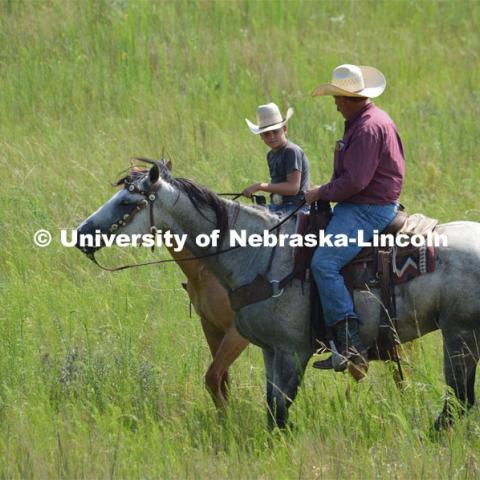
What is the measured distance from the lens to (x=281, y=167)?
27.6 feet

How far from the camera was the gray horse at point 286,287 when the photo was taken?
722 centimetres

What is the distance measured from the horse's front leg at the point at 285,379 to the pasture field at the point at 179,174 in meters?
0.16

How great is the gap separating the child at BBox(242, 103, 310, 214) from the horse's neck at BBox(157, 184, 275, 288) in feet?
1.89

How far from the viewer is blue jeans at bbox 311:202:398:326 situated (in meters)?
7.20

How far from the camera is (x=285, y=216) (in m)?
7.70

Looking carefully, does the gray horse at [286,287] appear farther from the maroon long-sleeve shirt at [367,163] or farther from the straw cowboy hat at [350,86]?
the straw cowboy hat at [350,86]

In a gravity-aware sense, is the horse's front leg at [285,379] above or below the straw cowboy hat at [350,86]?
below

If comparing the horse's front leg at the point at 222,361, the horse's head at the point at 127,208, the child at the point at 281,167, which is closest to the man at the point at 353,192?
the child at the point at 281,167

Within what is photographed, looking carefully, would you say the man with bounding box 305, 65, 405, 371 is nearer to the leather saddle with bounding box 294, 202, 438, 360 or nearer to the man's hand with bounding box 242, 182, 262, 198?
the leather saddle with bounding box 294, 202, 438, 360

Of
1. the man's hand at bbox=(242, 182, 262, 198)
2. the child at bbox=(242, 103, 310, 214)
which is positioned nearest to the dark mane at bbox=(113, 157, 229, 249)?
the man's hand at bbox=(242, 182, 262, 198)

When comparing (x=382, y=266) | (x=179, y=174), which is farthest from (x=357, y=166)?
(x=179, y=174)

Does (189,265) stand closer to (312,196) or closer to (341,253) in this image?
(312,196)

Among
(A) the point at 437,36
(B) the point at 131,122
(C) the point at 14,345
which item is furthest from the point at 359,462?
(A) the point at 437,36

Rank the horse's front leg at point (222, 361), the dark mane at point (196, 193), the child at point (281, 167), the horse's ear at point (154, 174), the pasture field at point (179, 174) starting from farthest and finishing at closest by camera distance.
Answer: the child at point (281, 167) < the horse's front leg at point (222, 361) < the dark mane at point (196, 193) < the horse's ear at point (154, 174) < the pasture field at point (179, 174)
